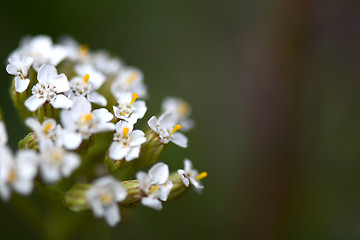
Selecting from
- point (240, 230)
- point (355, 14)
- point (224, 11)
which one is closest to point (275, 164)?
point (240, 230)

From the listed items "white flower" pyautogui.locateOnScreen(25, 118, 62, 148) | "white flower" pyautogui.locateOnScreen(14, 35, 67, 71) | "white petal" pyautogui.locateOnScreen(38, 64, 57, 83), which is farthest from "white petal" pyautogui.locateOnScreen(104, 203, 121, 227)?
"white flower" pyautogui.locateOnScreen(14, 35, 67, 71)

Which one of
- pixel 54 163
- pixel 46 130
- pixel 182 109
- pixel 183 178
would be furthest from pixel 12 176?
pixel 182 109

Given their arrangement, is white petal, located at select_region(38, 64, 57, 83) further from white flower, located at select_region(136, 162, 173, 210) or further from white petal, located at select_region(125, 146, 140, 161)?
white flower, located at select_region(136, 162, 173, 210)

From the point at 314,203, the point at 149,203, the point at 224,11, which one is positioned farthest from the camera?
the point at 224,11

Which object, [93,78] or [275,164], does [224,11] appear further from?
[93,78]

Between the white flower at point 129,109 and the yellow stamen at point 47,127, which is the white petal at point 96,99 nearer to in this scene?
the white flower at point 129,109
